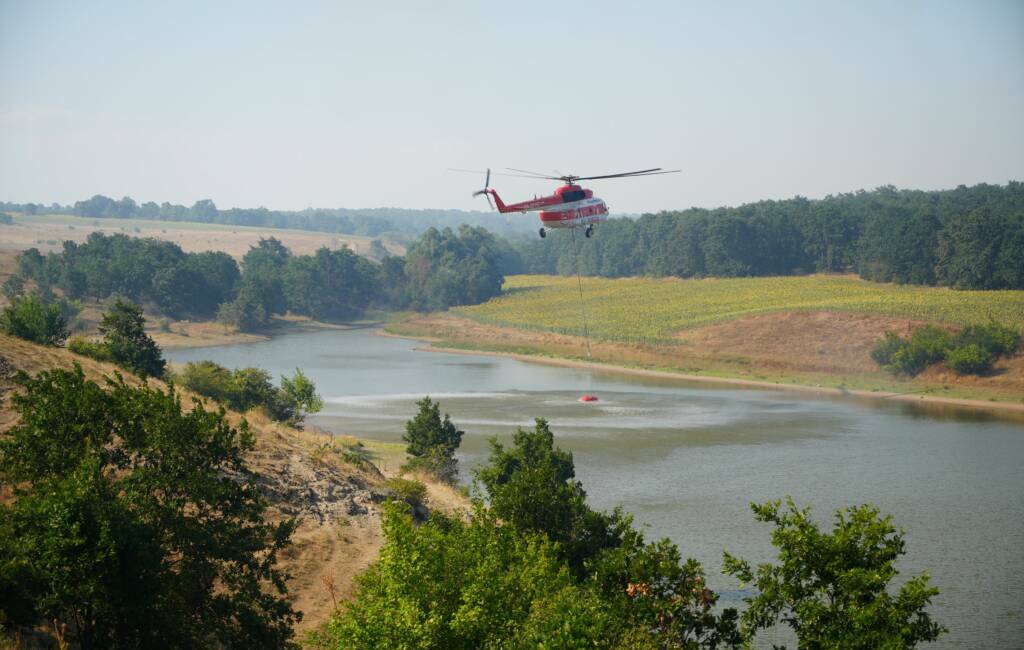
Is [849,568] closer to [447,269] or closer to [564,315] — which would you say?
[564,315]

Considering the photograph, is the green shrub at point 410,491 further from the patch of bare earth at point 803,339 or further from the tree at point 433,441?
the patch of bare earth at point 803,339

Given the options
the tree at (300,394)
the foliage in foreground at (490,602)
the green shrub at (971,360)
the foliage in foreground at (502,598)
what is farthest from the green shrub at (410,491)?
the green shrub at (971,360)

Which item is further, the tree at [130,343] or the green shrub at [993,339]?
the green shrub at [993,339]

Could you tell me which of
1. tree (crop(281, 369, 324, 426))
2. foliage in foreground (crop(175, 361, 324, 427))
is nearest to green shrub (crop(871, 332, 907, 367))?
tree (crop(281, 369, 324, 426))

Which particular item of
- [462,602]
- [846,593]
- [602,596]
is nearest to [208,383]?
[602,596]

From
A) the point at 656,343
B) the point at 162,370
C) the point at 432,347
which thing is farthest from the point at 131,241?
the point at 162,370

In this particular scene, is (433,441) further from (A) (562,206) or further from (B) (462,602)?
(B) (462,602)

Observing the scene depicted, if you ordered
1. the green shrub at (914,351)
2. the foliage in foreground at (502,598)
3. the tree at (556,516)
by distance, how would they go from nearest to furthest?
the foliage in foreground at (502,598)
the tree at (556,516)
the green shrub at (914,351)
